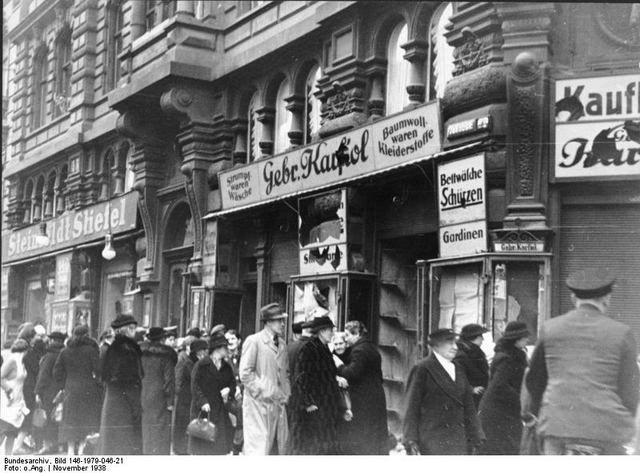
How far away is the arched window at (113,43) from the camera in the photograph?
→ 11695 millimetres

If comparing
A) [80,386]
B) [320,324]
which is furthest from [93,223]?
[320,324]

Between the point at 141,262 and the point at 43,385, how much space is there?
223 cm

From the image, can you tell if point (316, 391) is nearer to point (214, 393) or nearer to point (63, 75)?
point (214, 393)

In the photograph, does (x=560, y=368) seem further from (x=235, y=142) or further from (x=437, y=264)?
(x=235, y=142)

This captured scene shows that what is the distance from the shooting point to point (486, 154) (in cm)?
905

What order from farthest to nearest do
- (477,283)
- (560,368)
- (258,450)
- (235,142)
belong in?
(235,142) < (477,283) < (258,450) < (560,368)

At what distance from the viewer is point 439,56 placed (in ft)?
33.1

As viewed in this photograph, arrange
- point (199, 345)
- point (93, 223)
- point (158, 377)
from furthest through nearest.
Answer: point (93, 223)
point (158, 377)
point (199, 345)

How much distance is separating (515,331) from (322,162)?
384 cm

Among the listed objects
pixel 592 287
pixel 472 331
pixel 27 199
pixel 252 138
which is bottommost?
pixel 472 331

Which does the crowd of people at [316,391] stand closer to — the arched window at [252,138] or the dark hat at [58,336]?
the dark hat at [58,336]

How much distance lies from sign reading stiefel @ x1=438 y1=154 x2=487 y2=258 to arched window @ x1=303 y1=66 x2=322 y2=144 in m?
2.45

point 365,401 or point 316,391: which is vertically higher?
point 316,391

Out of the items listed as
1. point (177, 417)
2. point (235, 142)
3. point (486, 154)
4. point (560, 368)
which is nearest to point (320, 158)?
point (235, 142)
